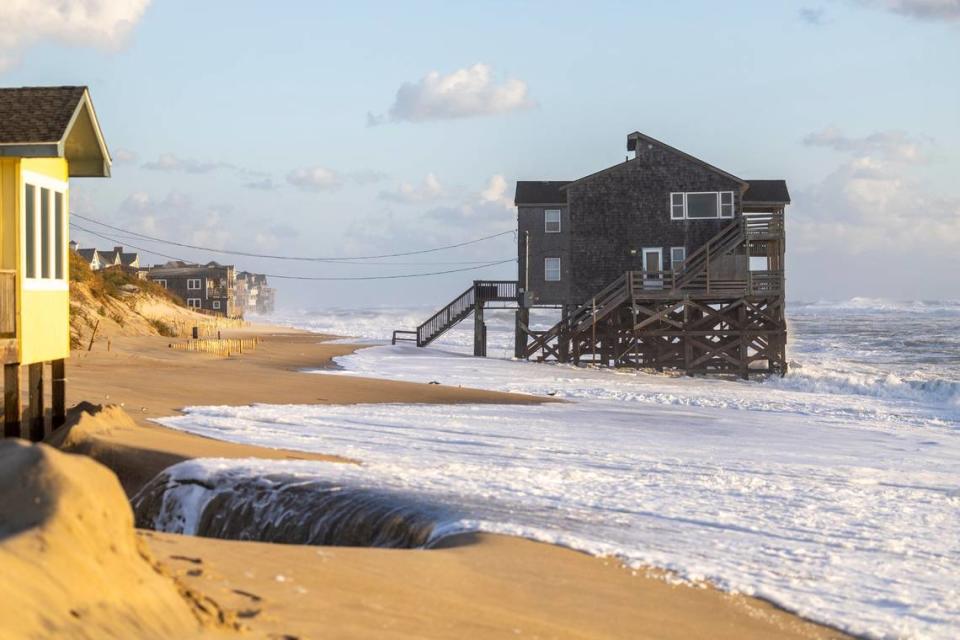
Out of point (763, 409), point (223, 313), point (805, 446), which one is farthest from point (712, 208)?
point (223, 313)

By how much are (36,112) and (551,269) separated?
3529cm

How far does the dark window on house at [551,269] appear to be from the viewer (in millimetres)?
49250

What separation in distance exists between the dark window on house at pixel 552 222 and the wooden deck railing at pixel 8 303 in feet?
118

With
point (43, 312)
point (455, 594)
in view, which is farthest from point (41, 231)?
point (455, 594)

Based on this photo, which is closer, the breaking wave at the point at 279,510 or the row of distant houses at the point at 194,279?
the breaking wave at the point at 279,510

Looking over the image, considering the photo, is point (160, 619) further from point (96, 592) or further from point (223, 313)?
point (223, 313)

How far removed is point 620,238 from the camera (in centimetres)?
4672

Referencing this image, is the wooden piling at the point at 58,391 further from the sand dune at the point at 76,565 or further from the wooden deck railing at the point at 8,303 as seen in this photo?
the sand dune at the point at 76,565

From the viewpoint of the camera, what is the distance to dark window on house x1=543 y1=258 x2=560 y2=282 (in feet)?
162

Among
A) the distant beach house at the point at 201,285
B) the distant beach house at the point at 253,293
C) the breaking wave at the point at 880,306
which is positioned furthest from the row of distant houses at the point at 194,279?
the breaking wave at the point at 880,306

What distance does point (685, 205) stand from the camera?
4594 centimetres

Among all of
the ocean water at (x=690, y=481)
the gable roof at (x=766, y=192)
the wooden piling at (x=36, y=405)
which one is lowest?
the ocean water at (x=690, y=481)

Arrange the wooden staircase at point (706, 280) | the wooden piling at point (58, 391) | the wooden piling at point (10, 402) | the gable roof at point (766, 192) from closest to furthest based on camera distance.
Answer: the wooden piling at point (10, 402) < the wooden piling at point (58, 391) < the wooden staircase at point (706, 280) < the gable roof at point (766, 192)

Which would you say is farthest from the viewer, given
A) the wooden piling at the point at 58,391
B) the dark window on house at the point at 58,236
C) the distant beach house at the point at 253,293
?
the distant beach house at the point at 253,293
